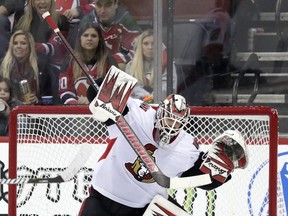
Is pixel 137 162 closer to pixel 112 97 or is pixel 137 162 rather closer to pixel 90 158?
pixel 112 97

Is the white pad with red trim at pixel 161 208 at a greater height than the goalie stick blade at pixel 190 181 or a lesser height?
lesser

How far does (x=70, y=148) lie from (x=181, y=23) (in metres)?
0.93

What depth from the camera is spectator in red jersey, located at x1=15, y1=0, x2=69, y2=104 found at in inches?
195

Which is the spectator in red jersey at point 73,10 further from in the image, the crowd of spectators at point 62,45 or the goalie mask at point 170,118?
the goalie mask at point 170,118

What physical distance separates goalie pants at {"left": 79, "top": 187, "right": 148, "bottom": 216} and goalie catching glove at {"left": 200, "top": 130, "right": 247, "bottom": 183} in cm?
42

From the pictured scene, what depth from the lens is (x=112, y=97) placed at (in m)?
3.59

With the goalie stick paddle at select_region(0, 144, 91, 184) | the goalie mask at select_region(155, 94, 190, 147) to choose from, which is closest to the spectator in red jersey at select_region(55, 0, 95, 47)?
the goalie stick paddle at select_region(0, 144, 91, 184)

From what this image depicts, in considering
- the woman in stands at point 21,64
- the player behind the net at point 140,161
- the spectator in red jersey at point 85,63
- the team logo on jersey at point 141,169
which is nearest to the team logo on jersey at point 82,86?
the spectator in red jersey at point 85,63

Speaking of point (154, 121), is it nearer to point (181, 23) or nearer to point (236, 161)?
point (236, 161)

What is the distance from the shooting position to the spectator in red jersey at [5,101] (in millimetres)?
4910

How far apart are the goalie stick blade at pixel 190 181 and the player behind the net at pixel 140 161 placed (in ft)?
0.15

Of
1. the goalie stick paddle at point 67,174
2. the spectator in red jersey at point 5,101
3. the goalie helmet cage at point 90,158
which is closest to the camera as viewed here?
the goalie stick paddle at point 67,174

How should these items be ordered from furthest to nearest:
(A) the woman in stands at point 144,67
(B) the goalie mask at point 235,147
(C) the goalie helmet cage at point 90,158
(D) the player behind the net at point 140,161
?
(A) the woman in stands at point 144,67
(C) the goalie helmet cage at point 90,158
(D) the player behind the net at point 140,161
(B) the goalie mask at point 235,147

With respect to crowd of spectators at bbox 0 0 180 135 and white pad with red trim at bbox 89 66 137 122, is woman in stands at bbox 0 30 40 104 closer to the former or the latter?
crowd of spectators at bbox 0 0 180 135
